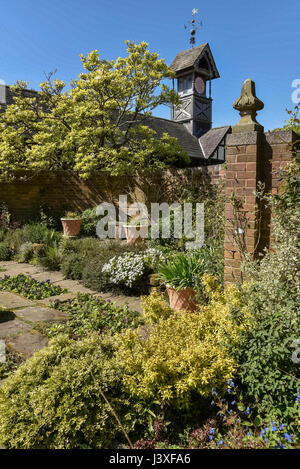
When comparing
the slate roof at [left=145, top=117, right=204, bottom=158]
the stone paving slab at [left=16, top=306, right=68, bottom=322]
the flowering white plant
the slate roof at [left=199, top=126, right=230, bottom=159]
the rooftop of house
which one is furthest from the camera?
the slate roof at [left=199, top=126, right=230, bottom=159]

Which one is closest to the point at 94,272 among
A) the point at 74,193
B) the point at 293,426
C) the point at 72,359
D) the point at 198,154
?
the point at 72,359

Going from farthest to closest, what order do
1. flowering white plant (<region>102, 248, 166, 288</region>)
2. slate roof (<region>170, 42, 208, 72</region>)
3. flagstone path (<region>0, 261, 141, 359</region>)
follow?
slate roof (<region>170, 42, 208, 72</region>) → flowering white plant (<region>102, 248, 166, 288</region>) → flagstone path (<region>0, 261, 141, 359</region>)

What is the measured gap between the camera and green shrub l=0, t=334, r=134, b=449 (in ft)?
5.71

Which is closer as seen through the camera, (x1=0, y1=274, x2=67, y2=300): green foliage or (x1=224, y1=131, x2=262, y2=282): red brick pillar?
(x1=224, y1=131, x2=262, y2=282): red brick pillar

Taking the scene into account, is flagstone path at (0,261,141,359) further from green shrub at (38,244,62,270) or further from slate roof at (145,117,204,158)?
slate roof at (145,117,204,158)

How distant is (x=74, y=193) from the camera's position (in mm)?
10219

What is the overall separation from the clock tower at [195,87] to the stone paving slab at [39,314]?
22.0 metres

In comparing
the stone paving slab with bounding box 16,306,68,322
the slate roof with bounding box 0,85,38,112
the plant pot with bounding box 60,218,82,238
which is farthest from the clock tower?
the stone paving slab with bounding box 16,306,68,322

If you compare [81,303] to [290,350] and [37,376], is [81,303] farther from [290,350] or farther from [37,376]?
[290,350]

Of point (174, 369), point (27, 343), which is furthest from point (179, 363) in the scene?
point (27, 343)

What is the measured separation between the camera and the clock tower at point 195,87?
78.4 ft

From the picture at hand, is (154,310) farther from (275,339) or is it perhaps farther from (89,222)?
A: (89,222)

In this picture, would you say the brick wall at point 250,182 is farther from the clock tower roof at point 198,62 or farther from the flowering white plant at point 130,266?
the clock tower roof at point 198,62

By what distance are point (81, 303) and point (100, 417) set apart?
2.69 m
